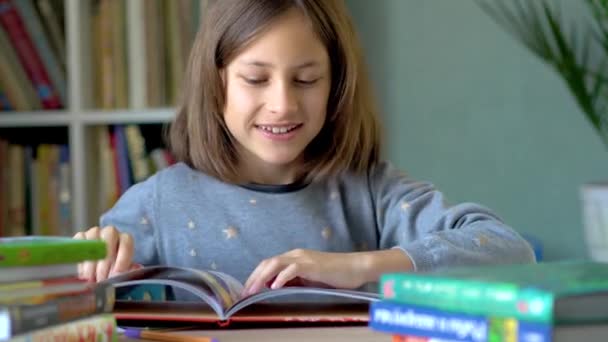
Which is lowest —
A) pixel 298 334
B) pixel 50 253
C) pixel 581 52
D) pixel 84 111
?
pixel 298 334

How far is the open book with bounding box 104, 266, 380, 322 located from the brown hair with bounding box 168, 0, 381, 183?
434mm

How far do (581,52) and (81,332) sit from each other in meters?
1.96

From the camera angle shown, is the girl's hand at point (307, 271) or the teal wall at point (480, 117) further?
the teal wall at point (480, 117)

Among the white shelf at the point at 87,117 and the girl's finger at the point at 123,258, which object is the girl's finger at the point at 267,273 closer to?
the girl's finger at the point at 123,258

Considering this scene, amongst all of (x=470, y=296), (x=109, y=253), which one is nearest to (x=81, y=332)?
(x=470, y=296)

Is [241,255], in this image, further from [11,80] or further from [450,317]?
[11,80]

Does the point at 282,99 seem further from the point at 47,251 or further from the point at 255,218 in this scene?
the point at 47,251

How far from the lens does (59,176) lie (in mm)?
2439

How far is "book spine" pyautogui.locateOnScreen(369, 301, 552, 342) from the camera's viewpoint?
554 mm

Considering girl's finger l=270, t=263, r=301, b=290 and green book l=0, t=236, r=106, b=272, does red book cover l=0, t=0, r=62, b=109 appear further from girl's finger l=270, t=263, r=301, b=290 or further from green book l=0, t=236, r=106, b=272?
green book l=0, t=236, r=106, b=272

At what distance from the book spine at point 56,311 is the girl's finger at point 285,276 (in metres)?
0.23

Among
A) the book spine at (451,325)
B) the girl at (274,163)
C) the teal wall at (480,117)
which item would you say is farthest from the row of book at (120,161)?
the book spine at (451,325)

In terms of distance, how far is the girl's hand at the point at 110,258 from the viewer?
3.65ft

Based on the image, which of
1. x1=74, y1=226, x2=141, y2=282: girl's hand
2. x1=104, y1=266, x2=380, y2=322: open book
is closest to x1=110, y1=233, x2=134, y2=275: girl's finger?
x1=74, y1=226, x2=141, y2=282: girl's hand
